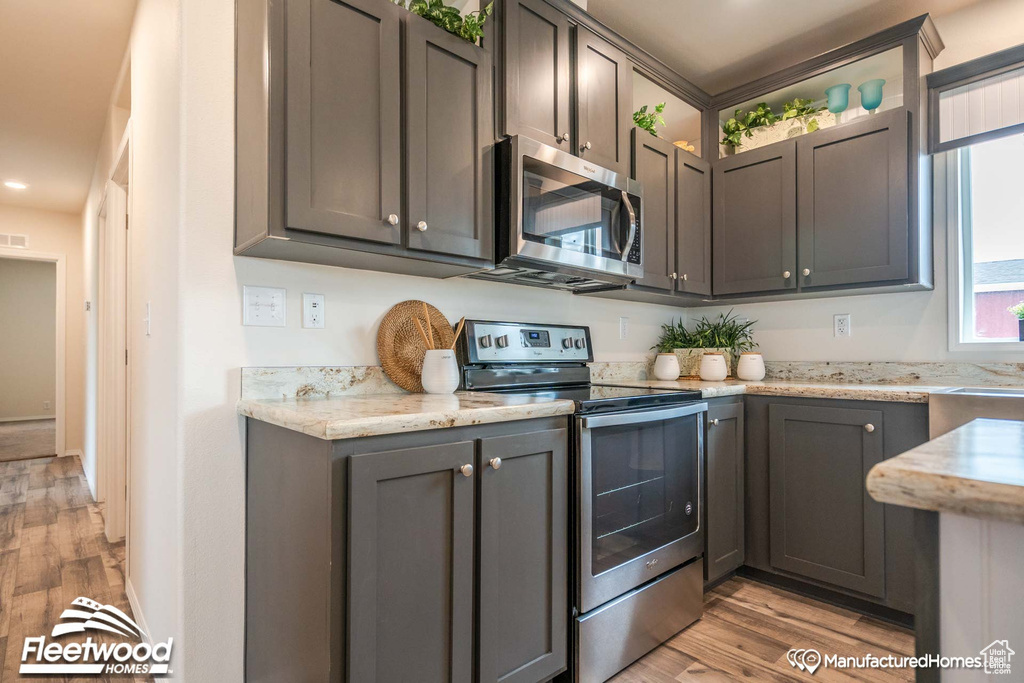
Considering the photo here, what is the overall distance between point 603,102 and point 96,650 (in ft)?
9.61

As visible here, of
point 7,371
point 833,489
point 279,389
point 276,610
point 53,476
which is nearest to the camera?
point 276,610

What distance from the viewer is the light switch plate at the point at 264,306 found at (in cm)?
163

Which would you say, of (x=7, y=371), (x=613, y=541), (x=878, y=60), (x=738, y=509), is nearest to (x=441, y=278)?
(x=613, y=541)

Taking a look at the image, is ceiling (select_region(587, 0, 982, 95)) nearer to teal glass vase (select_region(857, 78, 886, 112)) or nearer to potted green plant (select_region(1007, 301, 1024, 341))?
teal glass vase (select_region(857, 78, 886, 112))

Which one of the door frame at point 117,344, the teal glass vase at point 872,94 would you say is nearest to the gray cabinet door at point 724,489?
the teal glass vase at point 872,94

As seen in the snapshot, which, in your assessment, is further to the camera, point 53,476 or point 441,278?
point 53,476

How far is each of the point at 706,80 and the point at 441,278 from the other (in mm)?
2117

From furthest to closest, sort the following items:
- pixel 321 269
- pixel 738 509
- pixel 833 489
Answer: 1. pixel 738 509
2. pixel 833 489
3. pixel 321 269

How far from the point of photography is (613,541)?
1760 millimetres

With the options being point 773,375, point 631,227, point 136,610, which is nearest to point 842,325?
point 773,375

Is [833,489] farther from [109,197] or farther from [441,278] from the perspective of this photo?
[109,197]

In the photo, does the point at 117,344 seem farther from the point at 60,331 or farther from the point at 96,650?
the point at 60,331

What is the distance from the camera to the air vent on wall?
16.8ft

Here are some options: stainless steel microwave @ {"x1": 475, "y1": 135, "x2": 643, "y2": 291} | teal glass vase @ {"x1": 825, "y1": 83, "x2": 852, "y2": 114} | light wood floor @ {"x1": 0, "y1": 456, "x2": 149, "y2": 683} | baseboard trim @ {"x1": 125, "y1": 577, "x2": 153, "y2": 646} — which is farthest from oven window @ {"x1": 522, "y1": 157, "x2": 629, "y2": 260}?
light wood floor @ {"x1": 0, "y1": 456, "x2": 149, "y2": 683}
